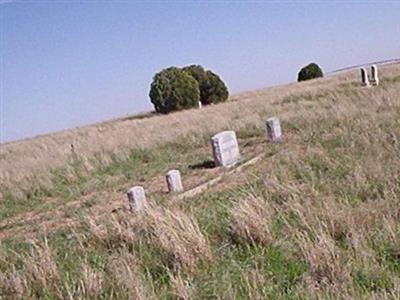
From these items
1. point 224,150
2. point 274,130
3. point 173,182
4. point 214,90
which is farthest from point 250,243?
point 214,90

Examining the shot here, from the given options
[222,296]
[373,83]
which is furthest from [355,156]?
[373,83]

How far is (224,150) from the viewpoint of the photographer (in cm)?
1159

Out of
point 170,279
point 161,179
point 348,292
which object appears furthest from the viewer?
point 161,179

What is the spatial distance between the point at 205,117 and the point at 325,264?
65.1 ft

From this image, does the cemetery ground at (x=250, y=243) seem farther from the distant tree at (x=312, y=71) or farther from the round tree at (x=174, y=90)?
the distant tree at (x=312, y=71)

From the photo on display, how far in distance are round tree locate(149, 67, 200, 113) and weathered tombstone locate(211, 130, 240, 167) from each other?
2456 centimetres

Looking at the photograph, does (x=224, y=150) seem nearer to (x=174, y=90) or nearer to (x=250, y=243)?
(x=250, y=243)

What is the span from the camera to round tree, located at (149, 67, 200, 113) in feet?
119

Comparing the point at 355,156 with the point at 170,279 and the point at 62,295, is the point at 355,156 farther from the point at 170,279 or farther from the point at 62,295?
the point at 62,295

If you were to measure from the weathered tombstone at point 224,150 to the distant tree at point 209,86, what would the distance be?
2833cm

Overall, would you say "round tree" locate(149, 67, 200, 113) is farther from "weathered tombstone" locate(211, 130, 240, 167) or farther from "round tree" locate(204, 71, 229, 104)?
"weathered tombstone" locate(211, 130, 240, 167)

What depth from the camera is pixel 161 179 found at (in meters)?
11.6

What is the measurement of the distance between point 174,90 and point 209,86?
5054 mm

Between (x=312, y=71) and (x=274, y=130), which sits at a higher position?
(x=312, y=71)
